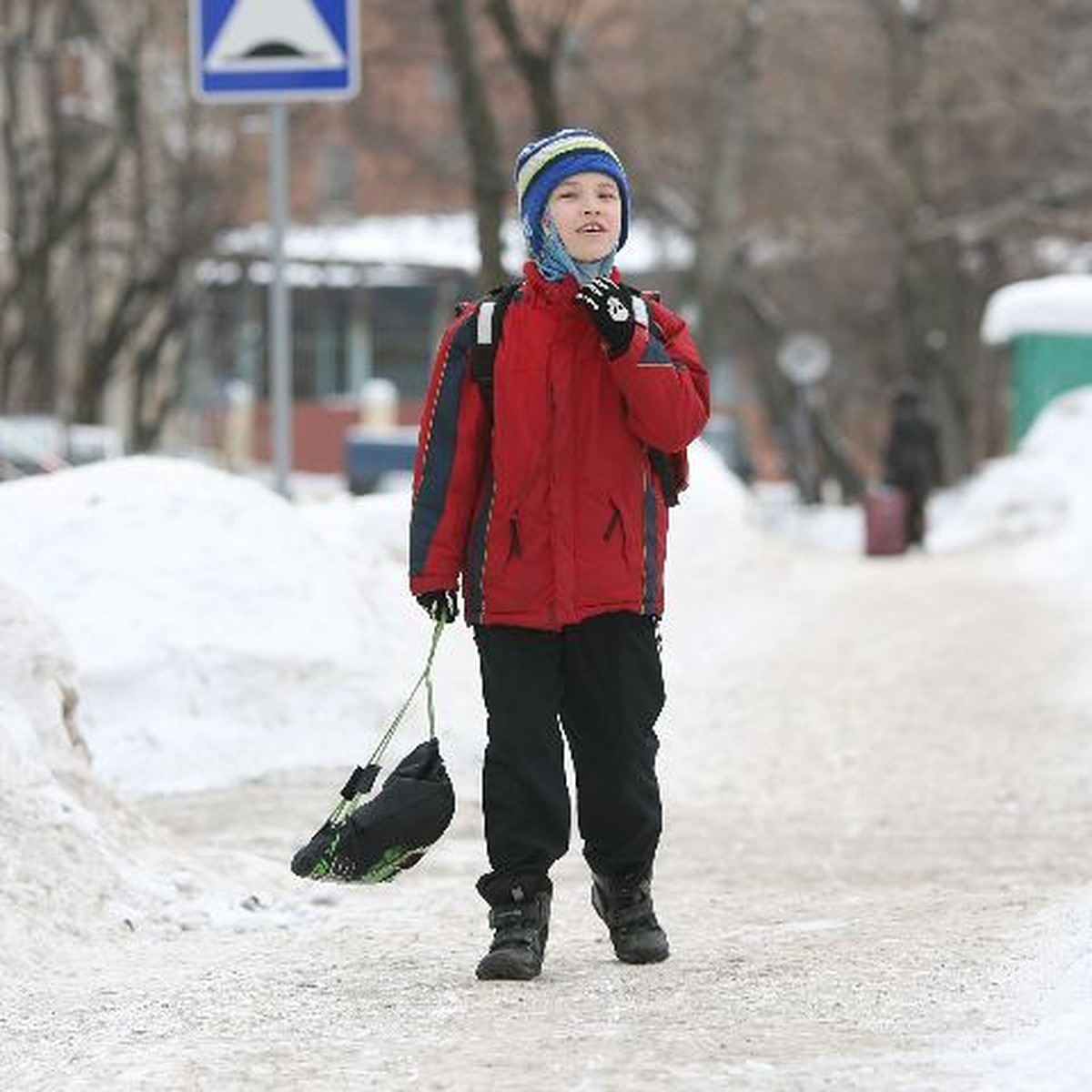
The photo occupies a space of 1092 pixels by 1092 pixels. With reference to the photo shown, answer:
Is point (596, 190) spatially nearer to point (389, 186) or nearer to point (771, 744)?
point (771, 744)

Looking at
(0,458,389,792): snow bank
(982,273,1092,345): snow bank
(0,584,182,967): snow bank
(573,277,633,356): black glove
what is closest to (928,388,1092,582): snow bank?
(982,273,1092,345): snow bank

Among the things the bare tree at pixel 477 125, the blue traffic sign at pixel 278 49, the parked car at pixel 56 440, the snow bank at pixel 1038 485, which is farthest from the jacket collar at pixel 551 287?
the parked car at pixel 56 440

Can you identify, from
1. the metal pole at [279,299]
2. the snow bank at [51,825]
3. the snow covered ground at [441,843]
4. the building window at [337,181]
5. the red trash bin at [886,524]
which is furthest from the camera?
the building window at [337,181]

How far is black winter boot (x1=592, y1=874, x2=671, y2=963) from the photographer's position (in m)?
5.96

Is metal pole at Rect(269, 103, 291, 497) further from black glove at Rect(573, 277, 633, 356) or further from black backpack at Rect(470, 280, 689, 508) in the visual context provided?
black glove at Rect(573, 277, 633, 356)

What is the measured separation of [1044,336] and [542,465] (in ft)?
71.1

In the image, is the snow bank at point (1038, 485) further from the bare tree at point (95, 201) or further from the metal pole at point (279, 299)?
the metal pole at point (279, 299)

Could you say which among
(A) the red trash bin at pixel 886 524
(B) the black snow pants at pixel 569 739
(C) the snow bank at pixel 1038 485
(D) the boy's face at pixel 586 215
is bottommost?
(A) the red trash bin at pixel 886 524

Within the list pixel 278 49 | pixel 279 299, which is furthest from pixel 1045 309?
pixel 278 49

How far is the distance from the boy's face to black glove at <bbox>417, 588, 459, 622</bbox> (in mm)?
664

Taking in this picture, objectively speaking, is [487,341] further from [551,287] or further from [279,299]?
[279,299]

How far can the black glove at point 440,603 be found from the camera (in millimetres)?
5801

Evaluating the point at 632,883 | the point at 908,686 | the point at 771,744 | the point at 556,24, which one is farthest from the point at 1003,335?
the point at 632,883

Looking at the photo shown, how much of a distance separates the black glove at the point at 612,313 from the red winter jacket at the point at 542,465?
0.07 meters
